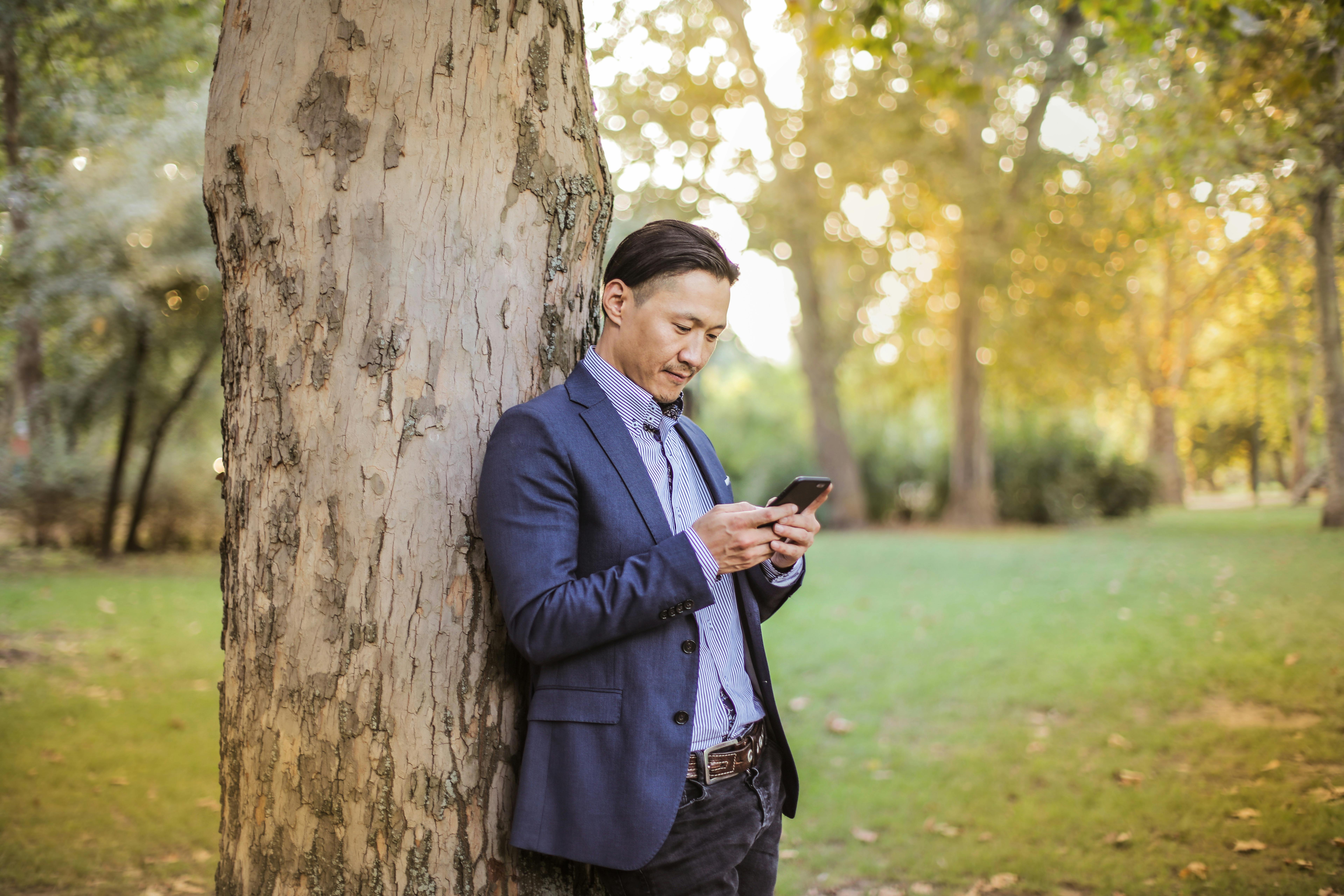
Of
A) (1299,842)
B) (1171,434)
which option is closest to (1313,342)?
(1299,842)

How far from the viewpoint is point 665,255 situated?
209 centimetres

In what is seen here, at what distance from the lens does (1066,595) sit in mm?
10531

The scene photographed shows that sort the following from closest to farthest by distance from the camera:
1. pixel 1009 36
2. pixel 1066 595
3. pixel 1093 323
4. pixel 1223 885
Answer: pixel 1223 885 → pixel 1066 595 → pixel 1009 36 → pixel 1093 323

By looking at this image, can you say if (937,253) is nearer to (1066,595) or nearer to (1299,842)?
(1066,595)

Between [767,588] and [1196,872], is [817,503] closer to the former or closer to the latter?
[767,588]

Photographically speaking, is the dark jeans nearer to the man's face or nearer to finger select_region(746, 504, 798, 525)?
finger select_region(746, 504, 798, 525)

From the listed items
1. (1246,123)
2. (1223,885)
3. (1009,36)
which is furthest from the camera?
(1009,36)

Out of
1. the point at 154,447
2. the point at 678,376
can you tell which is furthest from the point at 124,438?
the point at 678,376

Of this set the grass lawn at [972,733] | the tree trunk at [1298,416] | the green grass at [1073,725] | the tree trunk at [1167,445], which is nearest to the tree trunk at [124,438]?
the grass lawn at [972,733]

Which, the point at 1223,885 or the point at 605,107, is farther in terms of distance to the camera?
the point at 605,107

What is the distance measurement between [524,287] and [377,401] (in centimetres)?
48

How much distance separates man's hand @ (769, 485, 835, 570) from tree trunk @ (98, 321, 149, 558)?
Answer: 14.5 meters

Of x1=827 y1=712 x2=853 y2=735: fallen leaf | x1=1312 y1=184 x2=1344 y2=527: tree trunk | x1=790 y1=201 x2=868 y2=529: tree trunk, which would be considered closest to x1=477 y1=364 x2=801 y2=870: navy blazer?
x1=827 y1=712 x2=853 y2=735: fallen leaf

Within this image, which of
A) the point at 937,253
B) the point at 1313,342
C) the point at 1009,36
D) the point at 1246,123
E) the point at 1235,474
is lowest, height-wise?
the point at 1235,474
